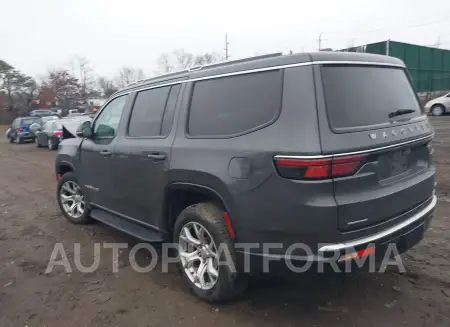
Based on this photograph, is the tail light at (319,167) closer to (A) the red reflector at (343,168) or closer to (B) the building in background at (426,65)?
(A) the red reflector at (343,168)

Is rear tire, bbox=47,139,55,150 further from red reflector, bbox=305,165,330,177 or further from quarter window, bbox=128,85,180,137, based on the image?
red reflector, bbox=305,165,330,177

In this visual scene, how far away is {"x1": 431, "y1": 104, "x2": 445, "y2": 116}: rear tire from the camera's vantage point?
852 inches

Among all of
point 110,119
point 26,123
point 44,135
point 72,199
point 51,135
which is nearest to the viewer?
point 110,119

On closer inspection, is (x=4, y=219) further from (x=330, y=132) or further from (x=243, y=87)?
(x=330, y=132)

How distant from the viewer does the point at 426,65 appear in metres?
33.8

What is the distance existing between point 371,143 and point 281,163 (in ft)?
2.10

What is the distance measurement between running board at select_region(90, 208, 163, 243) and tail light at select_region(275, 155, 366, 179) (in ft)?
5.69

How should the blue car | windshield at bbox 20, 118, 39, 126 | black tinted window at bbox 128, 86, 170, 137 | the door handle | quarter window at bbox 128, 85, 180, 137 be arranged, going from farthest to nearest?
windshield at bbox 20, 118, 39, 126 → the blue car → black tinted window at bbox 128, 86, 170, 137 → quarter window at bbox 128, 85, 180, 137 → the door handle

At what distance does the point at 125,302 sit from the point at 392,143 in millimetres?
2590

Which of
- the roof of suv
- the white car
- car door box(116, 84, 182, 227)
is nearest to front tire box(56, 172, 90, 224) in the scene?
car door box(116, 84, 182, 227)

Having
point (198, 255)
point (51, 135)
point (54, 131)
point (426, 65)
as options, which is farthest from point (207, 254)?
point (426, 65)

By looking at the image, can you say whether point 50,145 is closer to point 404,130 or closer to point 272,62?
point 272,62

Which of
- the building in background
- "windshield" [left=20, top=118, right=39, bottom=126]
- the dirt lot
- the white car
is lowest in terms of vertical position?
the dirt lot

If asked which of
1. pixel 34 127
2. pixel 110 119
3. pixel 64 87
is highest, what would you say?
pixel 64 87
